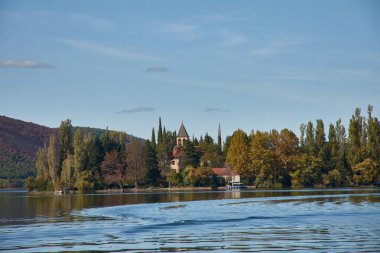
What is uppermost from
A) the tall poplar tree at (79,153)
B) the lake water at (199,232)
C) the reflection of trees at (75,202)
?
the tall poplar tree at (79,153)

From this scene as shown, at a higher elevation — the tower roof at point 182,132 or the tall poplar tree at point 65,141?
the tower roof at point 182,132

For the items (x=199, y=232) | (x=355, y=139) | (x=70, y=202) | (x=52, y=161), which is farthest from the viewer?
(x=355, y=139)

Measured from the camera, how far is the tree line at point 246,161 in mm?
115431

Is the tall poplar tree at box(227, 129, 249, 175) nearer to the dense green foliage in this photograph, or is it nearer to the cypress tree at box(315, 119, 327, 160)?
the cypress tree at box(315, 119, 327, 160)

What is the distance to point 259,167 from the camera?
413 feet

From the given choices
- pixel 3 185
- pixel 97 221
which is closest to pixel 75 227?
pixel 97 221

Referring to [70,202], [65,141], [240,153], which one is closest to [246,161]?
[240,153]

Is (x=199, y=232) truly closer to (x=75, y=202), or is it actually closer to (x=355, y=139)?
(x=75, y=202)

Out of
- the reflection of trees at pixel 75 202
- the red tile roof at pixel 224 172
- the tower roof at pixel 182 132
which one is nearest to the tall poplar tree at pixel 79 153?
the red tile roof at pixel 224 172

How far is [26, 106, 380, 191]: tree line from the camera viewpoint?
4545 inches

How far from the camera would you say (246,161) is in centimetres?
12700

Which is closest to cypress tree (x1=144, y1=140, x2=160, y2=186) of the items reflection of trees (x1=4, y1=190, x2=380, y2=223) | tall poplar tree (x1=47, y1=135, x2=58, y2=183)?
tall poplar tree (x1=47, y1=135, x2=58, y2=183)

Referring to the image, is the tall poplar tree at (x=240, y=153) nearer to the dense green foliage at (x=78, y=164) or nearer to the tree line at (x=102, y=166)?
the tree line at (x=102, y=166)

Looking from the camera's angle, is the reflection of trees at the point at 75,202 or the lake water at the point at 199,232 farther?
the reflection of trees at the point at 75,202
